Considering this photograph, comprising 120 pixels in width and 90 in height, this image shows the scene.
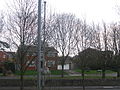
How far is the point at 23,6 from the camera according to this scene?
19.7 m

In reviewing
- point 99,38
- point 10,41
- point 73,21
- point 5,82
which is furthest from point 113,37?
point 10,41

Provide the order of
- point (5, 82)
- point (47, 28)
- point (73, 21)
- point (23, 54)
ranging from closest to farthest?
point (23, 54) → point (47, 28) → point (5, 82) → point (73, 21)

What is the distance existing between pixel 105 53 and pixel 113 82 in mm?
8707

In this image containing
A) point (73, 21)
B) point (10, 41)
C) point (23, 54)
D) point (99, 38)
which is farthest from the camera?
point (99, 38)

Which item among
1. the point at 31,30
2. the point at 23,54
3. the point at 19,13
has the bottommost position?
the point at 23,54

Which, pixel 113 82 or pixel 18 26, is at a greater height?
pixel 18 26

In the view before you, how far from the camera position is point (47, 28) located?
883 inches

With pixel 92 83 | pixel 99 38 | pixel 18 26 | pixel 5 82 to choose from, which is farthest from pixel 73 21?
pixel 18 26

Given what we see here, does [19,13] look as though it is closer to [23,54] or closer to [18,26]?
[18,26]

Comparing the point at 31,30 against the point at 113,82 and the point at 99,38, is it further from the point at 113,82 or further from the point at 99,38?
the point at 99,38

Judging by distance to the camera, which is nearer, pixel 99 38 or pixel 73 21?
pixel 73 21

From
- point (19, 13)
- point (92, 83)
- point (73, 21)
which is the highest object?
point (73, 21)

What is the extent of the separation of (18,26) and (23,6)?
1.71 meters

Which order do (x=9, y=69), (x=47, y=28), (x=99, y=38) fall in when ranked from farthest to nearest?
(x=9, y=69) < (x=99, y=38) < (x=47, y=28)
